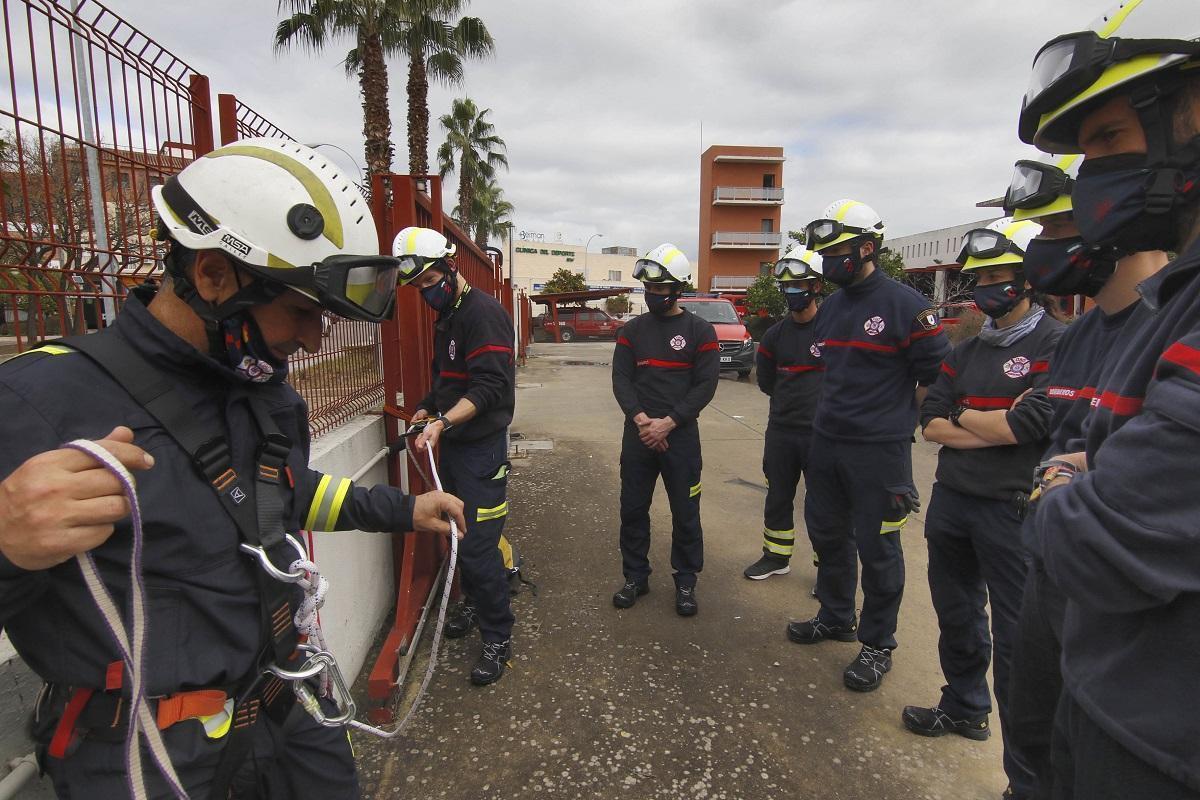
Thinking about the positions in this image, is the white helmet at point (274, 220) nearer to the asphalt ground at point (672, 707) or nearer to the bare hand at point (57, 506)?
the bare hand at point (57, 506)

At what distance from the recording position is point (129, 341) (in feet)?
3.86

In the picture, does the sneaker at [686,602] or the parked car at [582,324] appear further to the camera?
the parked car at [582,324]

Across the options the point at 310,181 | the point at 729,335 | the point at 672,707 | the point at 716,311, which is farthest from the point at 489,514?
the point at 716,311

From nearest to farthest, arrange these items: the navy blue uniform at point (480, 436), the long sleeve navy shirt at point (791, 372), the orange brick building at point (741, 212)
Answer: the navy blue uniform at point (480, 436), the long sleeve navy shirt at point (791, 372), the orange brick building at point (741, 212)

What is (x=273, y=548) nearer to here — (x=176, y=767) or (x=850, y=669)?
(x=176, y=767)

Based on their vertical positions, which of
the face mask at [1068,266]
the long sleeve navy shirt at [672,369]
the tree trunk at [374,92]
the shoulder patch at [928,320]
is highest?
the tree trunk at [374,92]

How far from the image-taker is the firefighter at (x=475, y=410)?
3.03m

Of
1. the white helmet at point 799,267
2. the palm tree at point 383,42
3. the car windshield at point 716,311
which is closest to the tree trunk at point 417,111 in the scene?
the palm tree at point 383,42

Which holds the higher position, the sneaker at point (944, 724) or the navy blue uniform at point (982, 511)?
the navy blue uniform at point (982, 511)

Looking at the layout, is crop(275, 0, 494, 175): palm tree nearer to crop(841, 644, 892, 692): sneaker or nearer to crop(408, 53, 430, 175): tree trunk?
crop(408, 53, 430, 175): tree trunk

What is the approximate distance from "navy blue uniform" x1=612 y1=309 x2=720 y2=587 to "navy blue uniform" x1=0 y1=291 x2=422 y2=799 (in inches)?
102

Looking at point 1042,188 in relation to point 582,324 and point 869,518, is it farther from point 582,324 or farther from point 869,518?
point 582,324

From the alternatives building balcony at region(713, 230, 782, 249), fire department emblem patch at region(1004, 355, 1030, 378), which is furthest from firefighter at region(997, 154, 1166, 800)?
building balcony at region(713, 230, 782, 249)

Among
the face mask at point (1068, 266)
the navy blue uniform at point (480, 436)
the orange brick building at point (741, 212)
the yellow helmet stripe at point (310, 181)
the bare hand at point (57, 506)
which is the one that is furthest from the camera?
the orange brick building at point (741, 212)
